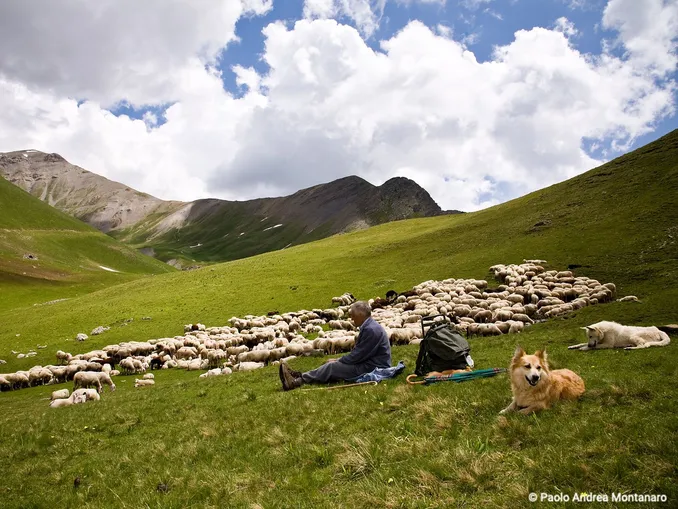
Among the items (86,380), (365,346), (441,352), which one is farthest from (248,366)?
(441,352)

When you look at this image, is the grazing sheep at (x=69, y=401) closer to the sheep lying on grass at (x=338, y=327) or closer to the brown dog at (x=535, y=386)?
the sheep lying on grass at (x=338, y=327)

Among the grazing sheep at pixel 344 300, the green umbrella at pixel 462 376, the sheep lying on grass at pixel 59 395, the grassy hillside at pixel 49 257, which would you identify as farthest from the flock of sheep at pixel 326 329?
the grassy hillside at pixel 49 257

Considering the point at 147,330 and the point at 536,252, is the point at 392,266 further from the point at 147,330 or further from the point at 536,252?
the point at 147,330

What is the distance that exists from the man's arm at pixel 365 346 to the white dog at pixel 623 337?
727 centimetres

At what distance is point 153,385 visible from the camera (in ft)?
70.3

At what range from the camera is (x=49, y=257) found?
5079 inches

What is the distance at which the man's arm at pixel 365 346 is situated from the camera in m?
14.2

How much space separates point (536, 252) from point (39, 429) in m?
42.1

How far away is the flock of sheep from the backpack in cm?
847

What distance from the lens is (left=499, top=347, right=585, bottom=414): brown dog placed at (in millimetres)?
8250

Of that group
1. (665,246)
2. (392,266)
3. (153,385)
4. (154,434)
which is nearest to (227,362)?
(153,385)

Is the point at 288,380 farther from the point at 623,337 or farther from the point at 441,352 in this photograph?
the point at 623,337

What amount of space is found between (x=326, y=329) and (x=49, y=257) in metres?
132

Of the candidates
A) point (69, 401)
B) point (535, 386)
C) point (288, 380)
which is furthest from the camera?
point (69, 401)
